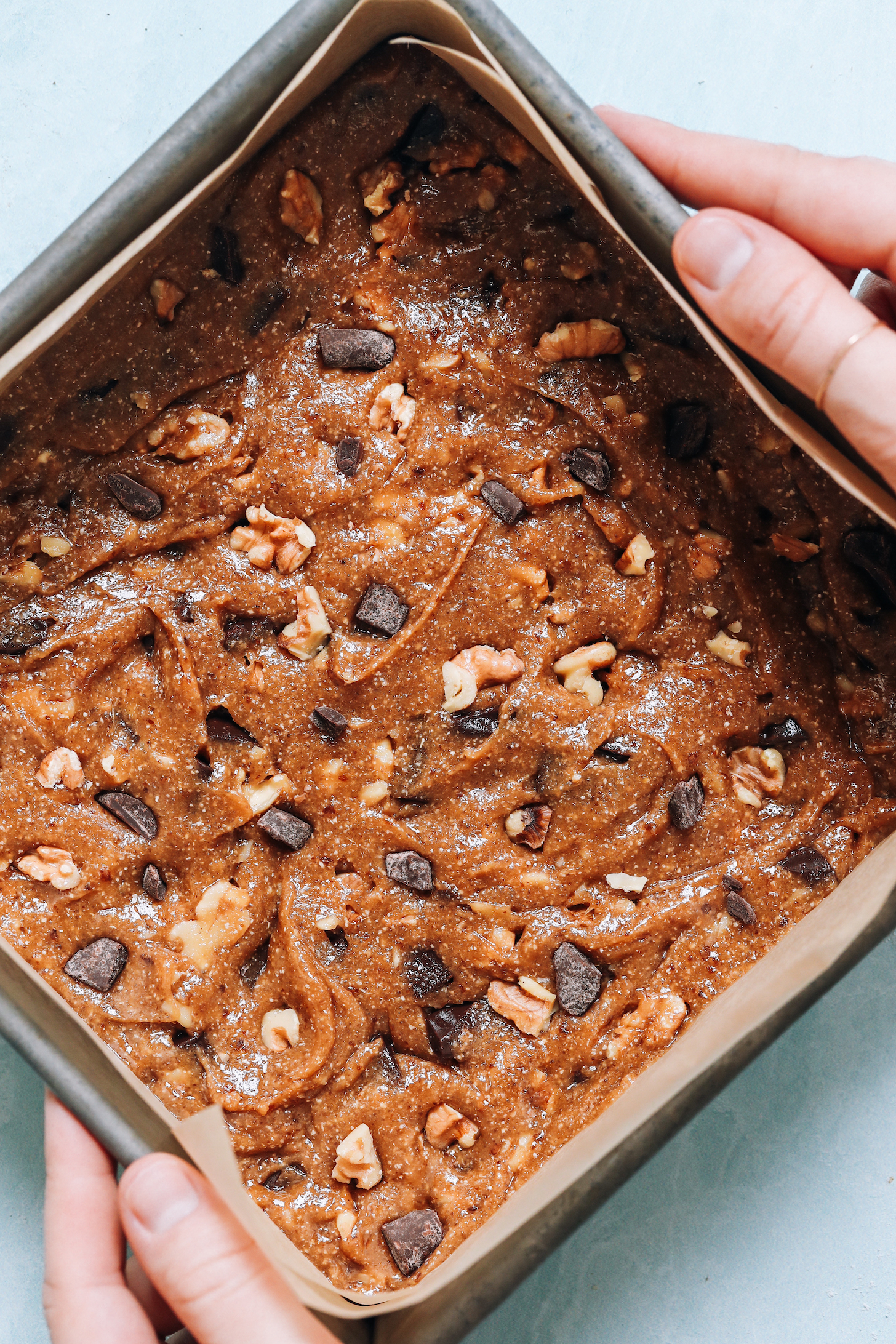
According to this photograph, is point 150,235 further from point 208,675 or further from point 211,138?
point 208,675

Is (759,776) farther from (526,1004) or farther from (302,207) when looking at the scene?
(302,207)

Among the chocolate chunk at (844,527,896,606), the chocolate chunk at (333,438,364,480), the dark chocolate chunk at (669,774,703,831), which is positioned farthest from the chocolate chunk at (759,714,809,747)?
the chocolate chunk at (333,438,364,480)

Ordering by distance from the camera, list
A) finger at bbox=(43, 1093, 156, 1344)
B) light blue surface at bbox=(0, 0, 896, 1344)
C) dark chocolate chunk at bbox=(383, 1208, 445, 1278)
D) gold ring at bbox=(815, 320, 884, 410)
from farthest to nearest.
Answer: light blue surface at bbox=(0, 0, 896, 1344) < dark chocolate chunk at bbox=(383, 1208, 445, 1278) < finger at bbox=(43, 1093, 156, 1344) < gold ring at bbox=(815, 320, 884, 410)

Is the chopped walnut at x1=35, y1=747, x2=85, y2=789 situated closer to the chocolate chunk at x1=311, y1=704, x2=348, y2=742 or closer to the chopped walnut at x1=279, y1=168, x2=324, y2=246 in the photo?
the chocolate chunk at x1=311, y1=704, x2=348, y2=742

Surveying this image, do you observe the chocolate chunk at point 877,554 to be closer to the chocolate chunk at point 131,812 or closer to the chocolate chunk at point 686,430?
the chocolate chunk at point 686,430

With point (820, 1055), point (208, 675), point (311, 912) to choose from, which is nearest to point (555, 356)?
point (208, 675)

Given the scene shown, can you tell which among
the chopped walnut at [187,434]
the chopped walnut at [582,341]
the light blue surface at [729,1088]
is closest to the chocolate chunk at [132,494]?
the chopped walnut at [187,434]
